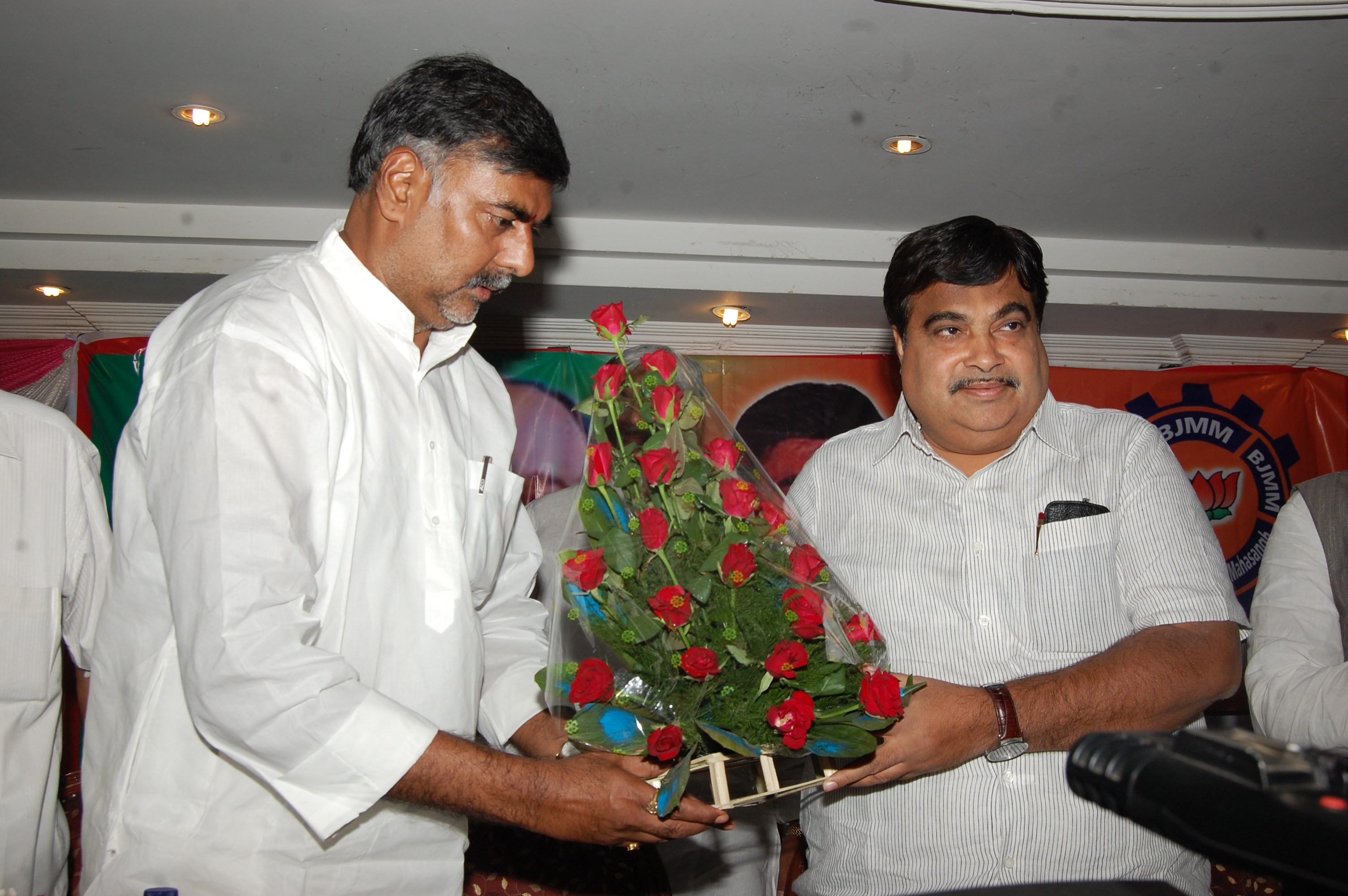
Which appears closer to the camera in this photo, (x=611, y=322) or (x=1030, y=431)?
(x=611, y=322)

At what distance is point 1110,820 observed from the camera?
1.62m

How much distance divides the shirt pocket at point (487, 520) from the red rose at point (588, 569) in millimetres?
344

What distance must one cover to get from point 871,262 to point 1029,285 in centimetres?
256

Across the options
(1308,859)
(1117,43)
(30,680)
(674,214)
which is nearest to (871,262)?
(674,214)

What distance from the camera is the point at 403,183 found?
1639mm

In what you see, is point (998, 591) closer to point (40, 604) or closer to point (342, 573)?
point (342, 573)

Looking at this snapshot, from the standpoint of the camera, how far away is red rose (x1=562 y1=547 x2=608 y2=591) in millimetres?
1292

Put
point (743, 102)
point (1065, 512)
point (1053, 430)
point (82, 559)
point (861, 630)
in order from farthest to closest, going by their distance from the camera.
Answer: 1. point (743, 102)
2. point (82, 559)
3. point (1053, 430)
4. point (1065, 512)
5. point (861, 630)

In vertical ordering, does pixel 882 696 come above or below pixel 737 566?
below

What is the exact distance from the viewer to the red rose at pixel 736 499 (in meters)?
1.33

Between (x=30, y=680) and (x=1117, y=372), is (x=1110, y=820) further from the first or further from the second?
(x=1117, y=372)

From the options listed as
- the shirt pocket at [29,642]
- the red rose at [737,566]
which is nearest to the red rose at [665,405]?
the red rose at [737,566]

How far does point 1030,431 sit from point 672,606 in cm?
105

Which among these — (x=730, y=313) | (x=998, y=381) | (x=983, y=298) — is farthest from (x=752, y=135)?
(x=998, y=381)
